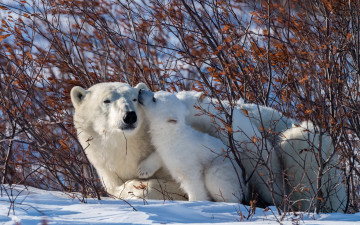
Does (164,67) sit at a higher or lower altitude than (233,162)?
higher

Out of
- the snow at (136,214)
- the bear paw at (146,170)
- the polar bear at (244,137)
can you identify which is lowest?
the snow at (136,214)

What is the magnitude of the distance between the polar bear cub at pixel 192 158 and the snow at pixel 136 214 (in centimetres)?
32

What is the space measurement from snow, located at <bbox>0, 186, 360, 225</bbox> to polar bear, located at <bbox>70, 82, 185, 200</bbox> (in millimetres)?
589

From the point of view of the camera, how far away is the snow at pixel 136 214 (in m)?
3.04

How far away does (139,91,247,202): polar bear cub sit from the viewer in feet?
14.0

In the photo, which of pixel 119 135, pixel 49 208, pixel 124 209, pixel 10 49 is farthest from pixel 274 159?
pixel 10 49

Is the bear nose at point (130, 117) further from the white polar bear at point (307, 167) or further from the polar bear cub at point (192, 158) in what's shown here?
the white polar bear at point (307, 167)

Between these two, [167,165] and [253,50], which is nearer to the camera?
[167,165]

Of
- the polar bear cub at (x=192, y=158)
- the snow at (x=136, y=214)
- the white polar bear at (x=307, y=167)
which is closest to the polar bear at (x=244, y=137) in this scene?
the white polar bear at (x=307, y=167)

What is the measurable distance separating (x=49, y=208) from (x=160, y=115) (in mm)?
1368

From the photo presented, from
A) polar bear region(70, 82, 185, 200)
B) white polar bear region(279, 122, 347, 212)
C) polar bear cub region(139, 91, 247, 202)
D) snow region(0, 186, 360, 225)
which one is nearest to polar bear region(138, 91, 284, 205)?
white polar bear region(279, 122, 347, 212)

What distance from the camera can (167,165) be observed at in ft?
14.3

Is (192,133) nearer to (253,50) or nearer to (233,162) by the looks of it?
(233,162)

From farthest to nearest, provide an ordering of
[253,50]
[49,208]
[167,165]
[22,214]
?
1. [253,50]
2. [167,165]
3. [49,208]
4. [22,214]
